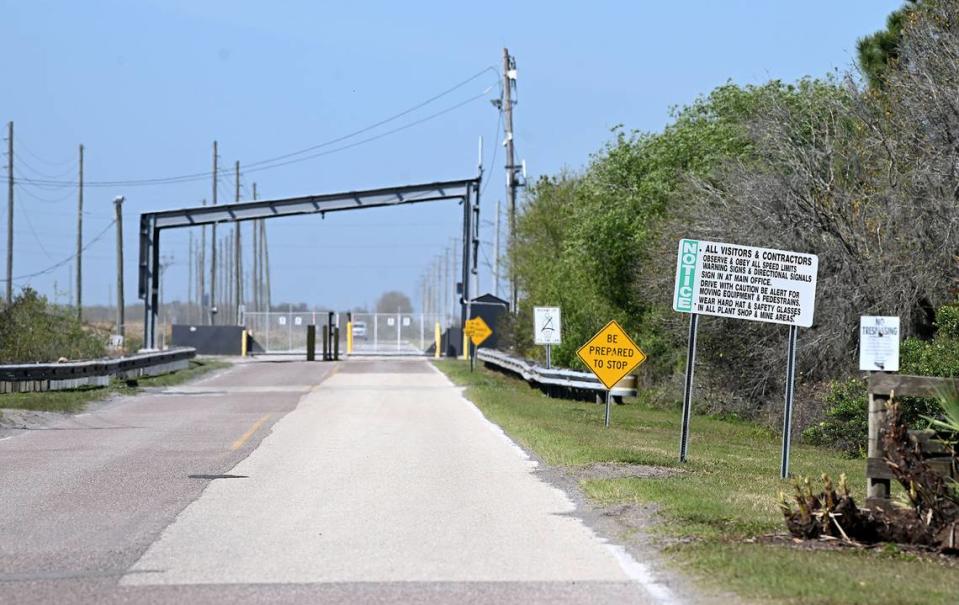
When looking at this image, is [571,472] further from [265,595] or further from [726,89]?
[726,89]

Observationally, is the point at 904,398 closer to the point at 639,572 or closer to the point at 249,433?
the point at 249,433

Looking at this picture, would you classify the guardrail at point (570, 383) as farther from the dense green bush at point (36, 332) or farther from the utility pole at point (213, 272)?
the utility pole at point (213, 272)

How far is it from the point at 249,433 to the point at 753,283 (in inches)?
349

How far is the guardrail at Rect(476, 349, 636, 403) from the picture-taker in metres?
30.3

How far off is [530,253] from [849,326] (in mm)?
28664

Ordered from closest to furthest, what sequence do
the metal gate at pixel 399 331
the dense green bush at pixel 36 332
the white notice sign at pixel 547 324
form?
the white notice sign at pixel 547 324
the dense green bush at pixel 36 332
the metal gate at pixel 399 331

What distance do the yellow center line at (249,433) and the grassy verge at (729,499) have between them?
4066 millimetres

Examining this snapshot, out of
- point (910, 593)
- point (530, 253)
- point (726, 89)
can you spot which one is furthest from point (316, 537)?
point (530, 253)

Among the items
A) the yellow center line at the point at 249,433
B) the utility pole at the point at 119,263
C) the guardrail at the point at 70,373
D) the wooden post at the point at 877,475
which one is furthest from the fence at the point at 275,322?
the wooden post at the point at 877,475

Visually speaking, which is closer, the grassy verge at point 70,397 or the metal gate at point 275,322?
the grassy verge at point 70,397

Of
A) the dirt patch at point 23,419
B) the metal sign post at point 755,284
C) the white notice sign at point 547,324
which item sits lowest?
the dirt patch at point 23,419

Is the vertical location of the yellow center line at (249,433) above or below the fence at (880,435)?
below

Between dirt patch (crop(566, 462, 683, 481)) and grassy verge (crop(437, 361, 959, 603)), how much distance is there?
0.21 m

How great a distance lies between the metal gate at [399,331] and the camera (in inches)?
Answer: 2886
